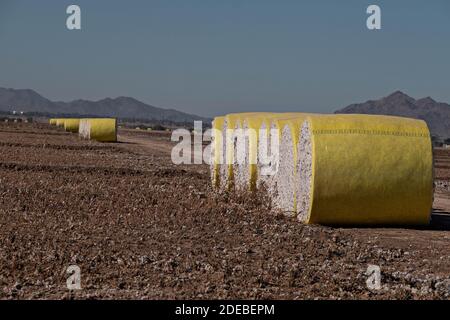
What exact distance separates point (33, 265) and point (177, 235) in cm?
Answer: 256

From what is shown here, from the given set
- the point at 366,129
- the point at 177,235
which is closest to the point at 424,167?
the point at 366,129

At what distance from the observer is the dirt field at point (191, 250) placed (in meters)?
7.38

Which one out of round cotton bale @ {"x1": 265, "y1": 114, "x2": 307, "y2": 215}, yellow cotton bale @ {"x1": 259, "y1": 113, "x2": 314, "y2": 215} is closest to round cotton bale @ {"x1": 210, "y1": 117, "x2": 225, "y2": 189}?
yellow cotton bale @ {"x1": 259, "y1": 113, "x2": 314, "y2": 215}

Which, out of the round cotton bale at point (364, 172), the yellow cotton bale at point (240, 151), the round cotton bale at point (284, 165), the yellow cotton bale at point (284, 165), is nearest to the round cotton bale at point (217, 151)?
the yellow cotton bale at point (240, 151)

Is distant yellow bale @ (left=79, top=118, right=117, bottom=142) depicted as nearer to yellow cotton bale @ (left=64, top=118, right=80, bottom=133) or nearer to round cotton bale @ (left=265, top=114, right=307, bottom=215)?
yellow cotton bale @ (left=64, top=118, right=80, bottom=133)

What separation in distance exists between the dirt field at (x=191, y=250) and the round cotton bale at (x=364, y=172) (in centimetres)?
32

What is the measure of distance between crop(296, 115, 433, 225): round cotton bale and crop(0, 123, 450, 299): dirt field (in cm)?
32

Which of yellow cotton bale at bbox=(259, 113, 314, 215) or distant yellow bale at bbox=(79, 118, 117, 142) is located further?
distant yellow bale at bbox=(79, 118, 117, 142)

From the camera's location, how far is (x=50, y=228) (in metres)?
10.3

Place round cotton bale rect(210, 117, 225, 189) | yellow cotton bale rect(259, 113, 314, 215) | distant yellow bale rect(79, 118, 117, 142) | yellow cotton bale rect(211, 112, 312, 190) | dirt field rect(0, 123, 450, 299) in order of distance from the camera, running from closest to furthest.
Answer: dirt field rect(0, 123, 450, 299) → yellow cotton bale rect(259, 113, 314, 215) → yellow cotton bale rect(211, 112, 312, 190) → round cotton bale rect(210, 117, 225, 189) → distant yellow bale rect(79, 118, 117, 142)

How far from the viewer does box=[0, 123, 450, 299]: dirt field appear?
7379 millimetres

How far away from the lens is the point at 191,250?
360 inches

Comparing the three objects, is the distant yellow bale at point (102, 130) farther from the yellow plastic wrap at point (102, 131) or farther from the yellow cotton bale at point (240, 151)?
the yellow cotton bale at point (240, 151)

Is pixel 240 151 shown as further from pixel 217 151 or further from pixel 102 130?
pixel 102 130
